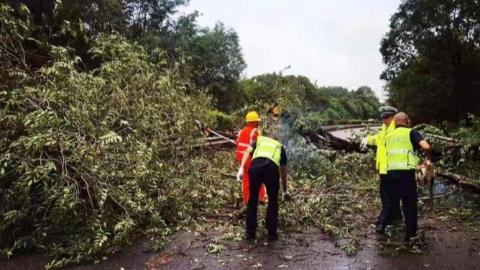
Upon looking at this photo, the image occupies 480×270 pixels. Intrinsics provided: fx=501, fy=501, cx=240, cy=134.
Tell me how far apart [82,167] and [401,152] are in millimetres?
3615

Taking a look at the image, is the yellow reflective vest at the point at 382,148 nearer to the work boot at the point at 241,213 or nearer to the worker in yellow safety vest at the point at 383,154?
the worker in yellow safety vest at the point at 383,154

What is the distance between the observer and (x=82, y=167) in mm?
A: 5805

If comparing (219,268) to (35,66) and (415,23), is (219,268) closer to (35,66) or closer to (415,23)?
(35,66)

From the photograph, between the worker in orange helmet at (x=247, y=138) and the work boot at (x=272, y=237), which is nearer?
the work boot at (x=272, y=237)

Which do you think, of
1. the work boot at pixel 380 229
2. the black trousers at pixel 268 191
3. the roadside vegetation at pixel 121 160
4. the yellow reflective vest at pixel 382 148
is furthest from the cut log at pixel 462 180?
the black trousers at pixel 268 191

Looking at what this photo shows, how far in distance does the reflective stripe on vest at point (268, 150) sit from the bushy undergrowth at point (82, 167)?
1.37 metres

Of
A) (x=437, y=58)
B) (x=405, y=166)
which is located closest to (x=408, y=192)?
(x=405, y=166)

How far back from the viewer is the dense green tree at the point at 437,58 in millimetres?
23516

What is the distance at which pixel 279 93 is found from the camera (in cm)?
998

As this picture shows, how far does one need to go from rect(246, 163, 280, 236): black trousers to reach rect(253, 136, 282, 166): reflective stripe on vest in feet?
0.30

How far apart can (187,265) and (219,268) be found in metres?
0.35

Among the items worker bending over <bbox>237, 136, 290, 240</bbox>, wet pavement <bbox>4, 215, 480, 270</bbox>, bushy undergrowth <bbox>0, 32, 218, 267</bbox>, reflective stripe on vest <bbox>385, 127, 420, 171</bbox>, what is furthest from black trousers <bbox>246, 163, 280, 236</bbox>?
reflective stripe on vest <bbox>385, 127, 420, 171</bbox>

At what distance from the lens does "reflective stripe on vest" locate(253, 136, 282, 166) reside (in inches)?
225

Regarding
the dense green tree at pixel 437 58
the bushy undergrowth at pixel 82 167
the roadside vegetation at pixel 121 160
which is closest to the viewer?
the bushy undergrowth at pixel 82 167
